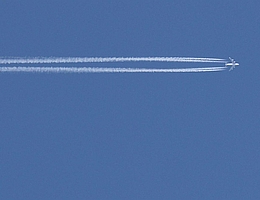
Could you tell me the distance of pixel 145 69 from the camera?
1316 cm

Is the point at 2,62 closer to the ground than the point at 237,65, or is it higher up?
closer to the ground

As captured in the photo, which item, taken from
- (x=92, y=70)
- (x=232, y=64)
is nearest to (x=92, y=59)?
(x=92, y=70)

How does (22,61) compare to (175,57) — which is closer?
(22,61)

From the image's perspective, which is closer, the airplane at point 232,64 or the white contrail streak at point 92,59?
the white contrail streak at point 92,59

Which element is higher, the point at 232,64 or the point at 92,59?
the point at 232,64

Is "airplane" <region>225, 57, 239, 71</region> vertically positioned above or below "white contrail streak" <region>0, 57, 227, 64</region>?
above

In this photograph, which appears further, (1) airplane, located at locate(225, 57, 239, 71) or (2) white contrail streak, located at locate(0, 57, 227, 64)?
(1) airplane, located at locate(225, 57, 239, 71)

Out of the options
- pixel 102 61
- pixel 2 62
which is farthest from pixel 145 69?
pixel 2 62

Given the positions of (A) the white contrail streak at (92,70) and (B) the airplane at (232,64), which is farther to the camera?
(B) the airplane at (232,64)

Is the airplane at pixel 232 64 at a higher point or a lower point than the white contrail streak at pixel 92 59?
higher

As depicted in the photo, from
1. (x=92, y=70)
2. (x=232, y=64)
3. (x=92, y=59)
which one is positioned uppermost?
(x=232, y=64)

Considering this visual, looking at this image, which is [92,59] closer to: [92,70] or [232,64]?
[92,70]

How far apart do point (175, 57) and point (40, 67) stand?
409 centimetres

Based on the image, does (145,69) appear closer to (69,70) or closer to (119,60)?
(119,60)
